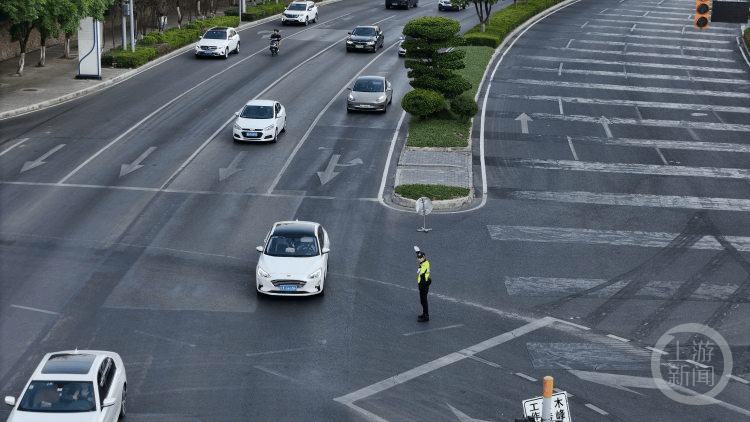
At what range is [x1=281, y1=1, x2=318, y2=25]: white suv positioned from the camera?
74188 millimetres

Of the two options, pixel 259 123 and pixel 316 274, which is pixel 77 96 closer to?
pixel 259 123

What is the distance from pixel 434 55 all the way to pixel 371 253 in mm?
18212

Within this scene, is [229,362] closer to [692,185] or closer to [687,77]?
[692,185]

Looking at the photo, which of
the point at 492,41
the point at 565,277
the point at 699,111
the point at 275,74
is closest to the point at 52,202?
the point at 565,277

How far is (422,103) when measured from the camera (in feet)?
146

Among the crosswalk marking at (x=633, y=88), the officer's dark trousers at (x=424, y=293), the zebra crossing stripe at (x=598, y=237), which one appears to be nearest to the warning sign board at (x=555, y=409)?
the officer's dark trousers at (x=424, y=293)

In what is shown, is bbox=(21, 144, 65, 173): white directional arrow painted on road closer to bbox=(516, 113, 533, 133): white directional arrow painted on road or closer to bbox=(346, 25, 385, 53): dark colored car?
bbox=(516, 113, 533, 133): white directional arrow painted on road

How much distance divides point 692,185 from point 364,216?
40.1 ft

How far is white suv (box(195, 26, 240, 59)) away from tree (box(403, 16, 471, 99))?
695 inches

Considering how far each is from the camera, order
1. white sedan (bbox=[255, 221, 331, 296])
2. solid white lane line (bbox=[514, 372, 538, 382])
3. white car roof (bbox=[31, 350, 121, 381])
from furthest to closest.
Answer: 1. white sedan (bbox=[255, 221, 331, 296])
2. solid white lane line (bbox=[514, 372, 538, 382])
3. white car roof (bbox=[31, 350, 121, 381])

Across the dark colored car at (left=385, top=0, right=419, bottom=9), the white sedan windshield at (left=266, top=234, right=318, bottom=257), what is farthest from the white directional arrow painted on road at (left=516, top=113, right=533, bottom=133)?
the dark colored car at (left=385, top=0, right=419, bottom=9)

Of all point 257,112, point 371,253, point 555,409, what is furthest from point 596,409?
point 257,112

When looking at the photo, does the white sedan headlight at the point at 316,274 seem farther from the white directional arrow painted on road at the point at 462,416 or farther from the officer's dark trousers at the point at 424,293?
the white directional arrow painted on road at the point at 462,416

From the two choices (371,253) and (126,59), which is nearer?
(371,253)
